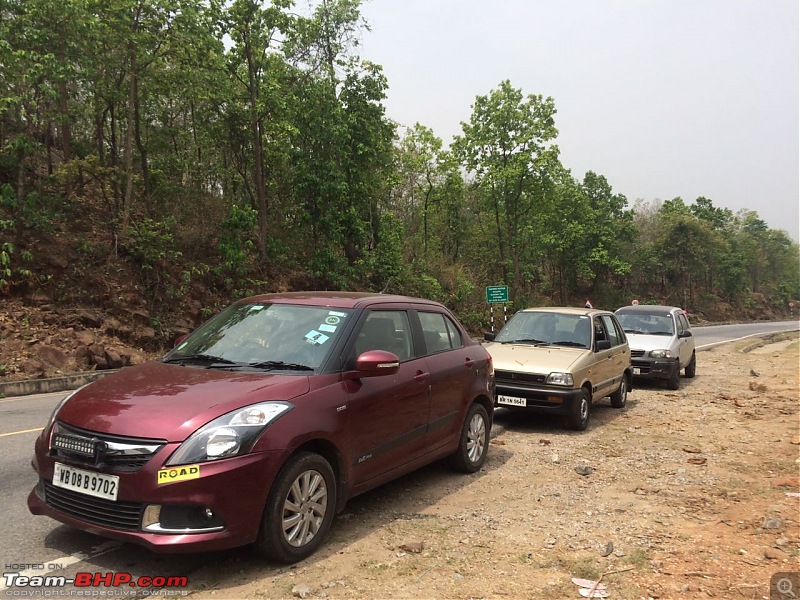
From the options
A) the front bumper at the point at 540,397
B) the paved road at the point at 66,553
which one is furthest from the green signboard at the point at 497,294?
the paved road at the point at 66,553

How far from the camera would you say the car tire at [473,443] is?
600 centimetres

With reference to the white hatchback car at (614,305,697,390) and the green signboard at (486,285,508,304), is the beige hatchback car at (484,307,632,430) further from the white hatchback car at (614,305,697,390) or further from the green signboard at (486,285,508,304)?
the green signboard at (486,285,508,304)

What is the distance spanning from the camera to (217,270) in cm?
1917

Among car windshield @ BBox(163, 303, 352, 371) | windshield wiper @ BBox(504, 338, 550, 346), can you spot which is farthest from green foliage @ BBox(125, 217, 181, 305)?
car windshield @ BBox(163, 303, 352, 371)

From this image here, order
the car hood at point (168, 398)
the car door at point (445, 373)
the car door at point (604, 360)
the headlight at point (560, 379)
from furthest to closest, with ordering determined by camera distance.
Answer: the car door at point (604, 360)
the headlight at point (560, 379)
the car door at point (445, 373)
the car hood at point (168, 398)

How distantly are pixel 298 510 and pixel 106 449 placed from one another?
122 cm

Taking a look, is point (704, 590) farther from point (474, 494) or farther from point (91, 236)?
point (91, 236)

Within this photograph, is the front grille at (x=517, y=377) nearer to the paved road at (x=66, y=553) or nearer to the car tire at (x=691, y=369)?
the paved road at (x=66, y=553)

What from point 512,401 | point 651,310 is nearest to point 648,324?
point 651,310

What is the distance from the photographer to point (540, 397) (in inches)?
324

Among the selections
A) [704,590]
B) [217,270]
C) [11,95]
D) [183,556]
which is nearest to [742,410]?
[704,590]

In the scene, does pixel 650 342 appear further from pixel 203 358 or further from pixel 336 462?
pixel 203 358

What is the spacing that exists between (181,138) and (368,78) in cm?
719

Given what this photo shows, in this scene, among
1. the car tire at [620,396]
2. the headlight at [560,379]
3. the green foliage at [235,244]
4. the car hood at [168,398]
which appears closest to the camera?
the car hood at [168,398]
